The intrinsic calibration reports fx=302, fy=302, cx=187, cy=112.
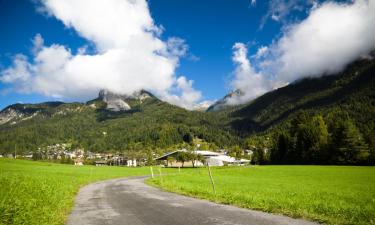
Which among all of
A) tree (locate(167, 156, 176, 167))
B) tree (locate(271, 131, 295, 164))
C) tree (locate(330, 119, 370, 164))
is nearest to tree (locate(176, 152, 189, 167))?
tree (locate(167, 156, 176, 167))

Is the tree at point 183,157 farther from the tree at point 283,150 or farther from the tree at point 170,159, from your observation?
the tree at point 283,150

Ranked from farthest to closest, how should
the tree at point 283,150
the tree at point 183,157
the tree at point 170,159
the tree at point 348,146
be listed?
the tree at point 170,159
the tree at point 183,157
the tree at point 283,150
the tree at point 348,146

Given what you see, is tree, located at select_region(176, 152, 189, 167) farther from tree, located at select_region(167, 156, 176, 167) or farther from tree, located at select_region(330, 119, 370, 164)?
tree, located at select_region(330, 119, 370, 164)

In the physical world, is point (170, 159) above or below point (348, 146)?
below

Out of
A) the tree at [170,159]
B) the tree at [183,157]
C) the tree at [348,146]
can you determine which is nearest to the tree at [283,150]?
the tree at [348,146]

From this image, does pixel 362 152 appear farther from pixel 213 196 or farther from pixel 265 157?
pixel 213 196

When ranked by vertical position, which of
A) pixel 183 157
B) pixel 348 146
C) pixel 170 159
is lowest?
pixel 170 159

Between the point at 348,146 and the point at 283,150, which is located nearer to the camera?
the point at 348,146

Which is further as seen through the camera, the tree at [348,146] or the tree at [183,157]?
the tree at [183,157]

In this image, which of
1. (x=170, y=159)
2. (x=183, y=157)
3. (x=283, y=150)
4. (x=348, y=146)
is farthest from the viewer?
(x=170, y=159)

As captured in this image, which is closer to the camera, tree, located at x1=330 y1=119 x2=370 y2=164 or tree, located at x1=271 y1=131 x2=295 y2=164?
tree, located at x1=330 y1=119 x2=370 y2=164

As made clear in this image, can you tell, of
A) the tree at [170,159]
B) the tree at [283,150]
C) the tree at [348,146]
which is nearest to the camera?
the tree at [348,146]

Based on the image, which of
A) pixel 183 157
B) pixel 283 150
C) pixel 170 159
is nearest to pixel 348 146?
pixel 283 150

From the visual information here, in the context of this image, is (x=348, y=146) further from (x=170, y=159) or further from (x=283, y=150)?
(x=170, y=159)
